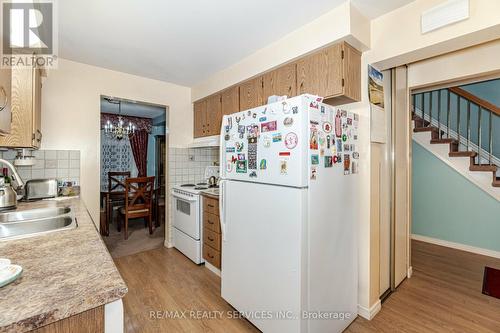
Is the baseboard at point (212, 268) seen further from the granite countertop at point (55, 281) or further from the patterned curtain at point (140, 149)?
the patterned curtain at point (140, 149)

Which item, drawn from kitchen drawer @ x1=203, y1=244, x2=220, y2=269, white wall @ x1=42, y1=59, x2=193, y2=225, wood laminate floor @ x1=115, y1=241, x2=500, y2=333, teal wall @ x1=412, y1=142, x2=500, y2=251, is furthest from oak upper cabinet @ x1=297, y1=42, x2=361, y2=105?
teal wall @ x1=412, y1=142, x2=500, y2=251

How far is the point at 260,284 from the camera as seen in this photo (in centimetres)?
166

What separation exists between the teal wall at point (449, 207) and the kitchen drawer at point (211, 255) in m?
3.25

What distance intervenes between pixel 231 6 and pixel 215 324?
94.8 inches

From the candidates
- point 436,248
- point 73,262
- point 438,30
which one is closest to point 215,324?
point 73,262

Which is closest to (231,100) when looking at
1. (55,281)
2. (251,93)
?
(251,93)

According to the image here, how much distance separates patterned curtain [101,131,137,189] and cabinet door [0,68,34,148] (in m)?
4.93

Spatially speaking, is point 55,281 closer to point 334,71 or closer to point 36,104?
point 36,104

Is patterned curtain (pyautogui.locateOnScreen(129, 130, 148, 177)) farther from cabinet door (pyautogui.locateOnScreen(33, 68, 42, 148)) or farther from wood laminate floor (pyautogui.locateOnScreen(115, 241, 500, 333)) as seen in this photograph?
cabinet door (pyautogui.locateOnScreen(33, 68, 42, 148))

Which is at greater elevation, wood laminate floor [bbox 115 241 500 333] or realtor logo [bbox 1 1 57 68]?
realtor logo [bbox 1 1 57 68]

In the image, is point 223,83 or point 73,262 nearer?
point 73,262

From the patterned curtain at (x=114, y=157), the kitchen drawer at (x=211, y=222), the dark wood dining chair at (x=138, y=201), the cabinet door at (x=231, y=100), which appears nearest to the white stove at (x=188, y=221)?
the kitchen drawer at (x=211, y=222)

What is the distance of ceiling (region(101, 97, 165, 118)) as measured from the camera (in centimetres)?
484

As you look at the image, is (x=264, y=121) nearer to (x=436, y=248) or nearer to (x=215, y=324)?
(x=215, y=324)
